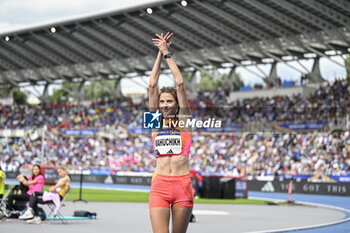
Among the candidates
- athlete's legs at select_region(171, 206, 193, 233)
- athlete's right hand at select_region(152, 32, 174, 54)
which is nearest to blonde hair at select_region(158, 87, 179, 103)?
athlete's right hand at select_region(152, 32, 174, 54)

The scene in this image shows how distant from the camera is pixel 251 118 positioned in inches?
1695

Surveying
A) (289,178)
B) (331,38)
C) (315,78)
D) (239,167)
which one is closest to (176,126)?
(289,178)

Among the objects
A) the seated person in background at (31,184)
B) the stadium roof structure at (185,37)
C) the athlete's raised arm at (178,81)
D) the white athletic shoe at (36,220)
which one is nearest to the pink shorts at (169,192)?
the athlete's raised arm at (178,81)

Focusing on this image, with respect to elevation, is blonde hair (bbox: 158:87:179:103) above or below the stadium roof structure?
below

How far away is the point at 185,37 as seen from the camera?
150 feet

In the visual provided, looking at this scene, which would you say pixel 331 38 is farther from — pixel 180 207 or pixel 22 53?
pixel 180 207

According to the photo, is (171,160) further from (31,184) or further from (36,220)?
(31,184)

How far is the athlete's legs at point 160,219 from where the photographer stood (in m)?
5.57

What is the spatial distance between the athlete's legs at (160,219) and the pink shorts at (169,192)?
0.05m

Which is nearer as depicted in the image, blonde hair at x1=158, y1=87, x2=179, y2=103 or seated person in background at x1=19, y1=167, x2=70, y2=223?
blonde hair at x1=158, y1=87, x2=179, y2=103

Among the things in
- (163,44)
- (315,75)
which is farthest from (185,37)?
(163,44)

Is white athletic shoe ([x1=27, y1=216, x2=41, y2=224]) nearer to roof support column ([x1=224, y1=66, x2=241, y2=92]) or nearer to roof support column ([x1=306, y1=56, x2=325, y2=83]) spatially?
roof support column ([x1=306, y1=56, x2=325, y2=83])

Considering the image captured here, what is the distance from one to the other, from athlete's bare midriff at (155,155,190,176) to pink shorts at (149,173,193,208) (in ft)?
0.15

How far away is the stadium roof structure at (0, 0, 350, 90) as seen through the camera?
38.6 m
